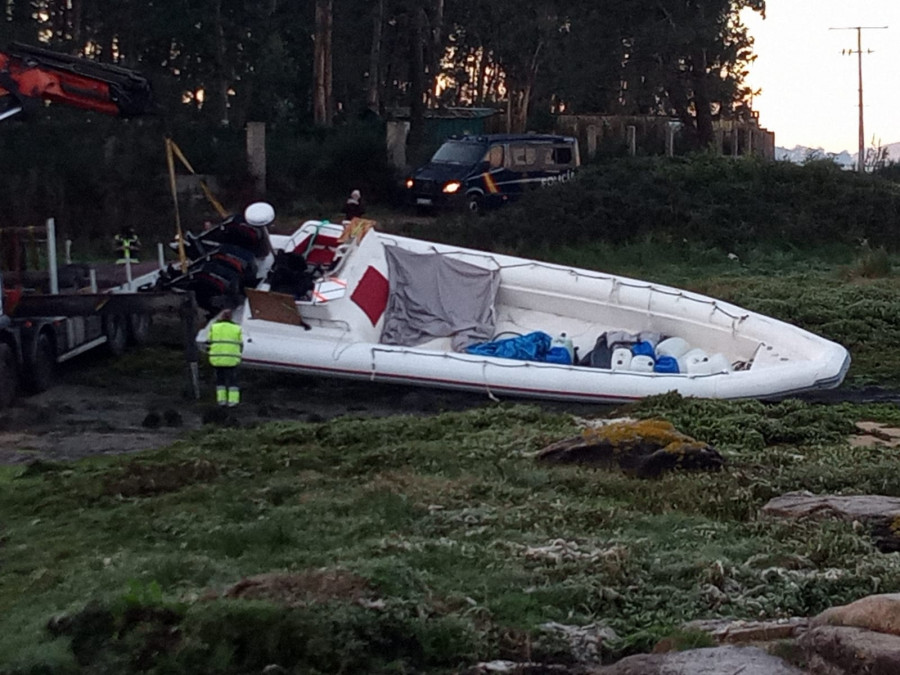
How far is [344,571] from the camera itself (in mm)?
5867

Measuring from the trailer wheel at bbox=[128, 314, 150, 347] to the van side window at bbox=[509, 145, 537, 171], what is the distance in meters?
13.5

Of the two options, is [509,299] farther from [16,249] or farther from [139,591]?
[139,591]

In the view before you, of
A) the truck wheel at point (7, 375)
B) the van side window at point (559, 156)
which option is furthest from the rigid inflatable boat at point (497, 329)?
the van side window at point (559, 156)

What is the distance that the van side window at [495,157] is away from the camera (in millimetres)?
27969

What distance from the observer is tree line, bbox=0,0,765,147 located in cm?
3509

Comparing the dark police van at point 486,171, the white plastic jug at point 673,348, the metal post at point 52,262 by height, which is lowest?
the white plastic jug at point 673,348

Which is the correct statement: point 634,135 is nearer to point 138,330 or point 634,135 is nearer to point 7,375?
point 138,330

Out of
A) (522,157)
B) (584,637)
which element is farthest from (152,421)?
(522,157)

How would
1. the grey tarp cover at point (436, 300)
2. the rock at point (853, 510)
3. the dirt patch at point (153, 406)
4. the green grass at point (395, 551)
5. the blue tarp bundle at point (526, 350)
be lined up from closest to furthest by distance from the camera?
the green grass at point (395, 551) → the rock at point (853, 510) → the dirt patch at point (153, 406) → the blue tarp bundle at point (526, 350) → the grey tarp cover at point (436, 300)

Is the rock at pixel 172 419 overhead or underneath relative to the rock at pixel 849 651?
underneath

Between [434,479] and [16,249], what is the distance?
22.5 feet

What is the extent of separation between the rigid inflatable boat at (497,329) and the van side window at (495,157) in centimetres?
1283

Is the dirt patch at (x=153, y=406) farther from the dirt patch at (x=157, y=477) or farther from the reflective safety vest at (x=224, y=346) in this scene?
the dirt patch at (x=157, y=477)

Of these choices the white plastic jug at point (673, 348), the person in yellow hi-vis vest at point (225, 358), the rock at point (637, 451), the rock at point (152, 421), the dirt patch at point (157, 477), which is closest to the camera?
the dirt patch at point (157, 477)
